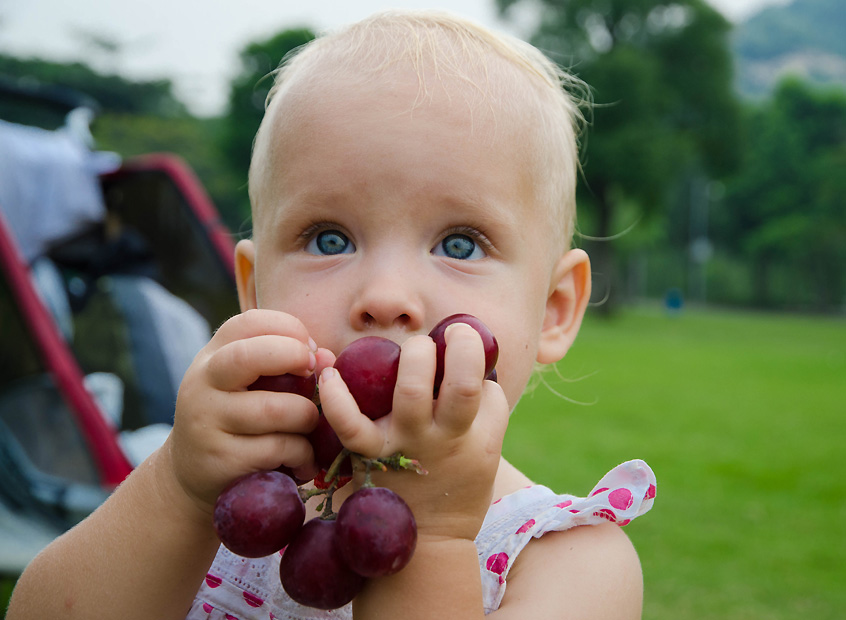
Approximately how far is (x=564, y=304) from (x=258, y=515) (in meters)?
0.97

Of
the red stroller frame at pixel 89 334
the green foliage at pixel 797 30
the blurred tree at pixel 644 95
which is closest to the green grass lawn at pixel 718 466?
the red stroller frame at pixel 89 334

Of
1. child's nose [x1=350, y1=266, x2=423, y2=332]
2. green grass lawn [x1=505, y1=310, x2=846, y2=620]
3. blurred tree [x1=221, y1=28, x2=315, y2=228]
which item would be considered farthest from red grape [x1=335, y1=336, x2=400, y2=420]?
blurred tree [x1=221, y1=28, x2=315, y2=228]

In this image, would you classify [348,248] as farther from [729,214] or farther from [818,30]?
[818,30]

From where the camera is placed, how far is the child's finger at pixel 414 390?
908 mm

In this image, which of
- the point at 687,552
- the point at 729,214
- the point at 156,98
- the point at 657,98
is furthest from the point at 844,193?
the point at 687,552

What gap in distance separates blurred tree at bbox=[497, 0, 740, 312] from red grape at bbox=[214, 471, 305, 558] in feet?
106

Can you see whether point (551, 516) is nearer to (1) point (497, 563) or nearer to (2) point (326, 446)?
(1) point (497, 563)

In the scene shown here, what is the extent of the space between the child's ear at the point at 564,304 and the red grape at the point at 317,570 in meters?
0.79

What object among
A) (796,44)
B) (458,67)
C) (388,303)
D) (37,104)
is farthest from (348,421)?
(796,44)

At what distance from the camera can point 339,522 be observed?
90 centimetres

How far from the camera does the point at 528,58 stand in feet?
5.40

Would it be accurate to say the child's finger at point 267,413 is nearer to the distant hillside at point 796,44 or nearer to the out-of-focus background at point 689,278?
the out-of-focus background at point 689,278

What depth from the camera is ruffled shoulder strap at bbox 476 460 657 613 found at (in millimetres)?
1354

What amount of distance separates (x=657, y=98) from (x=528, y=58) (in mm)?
35646
